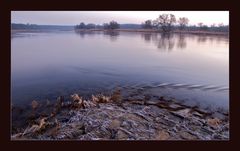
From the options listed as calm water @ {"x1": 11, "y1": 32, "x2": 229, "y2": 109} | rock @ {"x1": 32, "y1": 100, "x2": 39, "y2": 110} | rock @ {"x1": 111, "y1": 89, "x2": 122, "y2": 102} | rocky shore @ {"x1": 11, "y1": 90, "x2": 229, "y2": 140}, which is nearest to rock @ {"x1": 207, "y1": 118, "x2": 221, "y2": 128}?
rocky shore @ {"x1": 11, "y1": 90, "x2": 229, "y2": 140}

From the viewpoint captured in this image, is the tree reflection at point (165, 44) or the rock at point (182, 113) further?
the tree reflection at point (165, 44)

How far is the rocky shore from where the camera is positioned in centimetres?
605

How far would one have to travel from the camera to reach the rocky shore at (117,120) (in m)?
6.05

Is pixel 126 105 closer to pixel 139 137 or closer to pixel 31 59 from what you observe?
pixel 139 137

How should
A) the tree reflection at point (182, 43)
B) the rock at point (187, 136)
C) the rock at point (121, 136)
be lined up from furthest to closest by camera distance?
the tree reflection at point (182, 43) < the rock at point (187, 136) < the rock at point (121, 136)

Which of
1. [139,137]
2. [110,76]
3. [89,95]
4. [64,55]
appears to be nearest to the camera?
[139,137]

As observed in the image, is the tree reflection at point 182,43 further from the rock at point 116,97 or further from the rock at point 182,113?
the rock at point 182,113

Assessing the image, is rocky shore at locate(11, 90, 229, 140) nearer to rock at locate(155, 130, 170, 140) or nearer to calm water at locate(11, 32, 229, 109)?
rock at locate(155, 130, 170, 140)

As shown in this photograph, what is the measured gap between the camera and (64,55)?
60.1ft

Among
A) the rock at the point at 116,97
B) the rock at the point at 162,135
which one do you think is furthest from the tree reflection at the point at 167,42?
the rock at the point at 162,135

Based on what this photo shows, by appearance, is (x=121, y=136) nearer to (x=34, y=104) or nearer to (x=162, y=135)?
(x=162, y=135)

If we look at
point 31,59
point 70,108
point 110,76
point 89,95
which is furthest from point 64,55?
point 70,108

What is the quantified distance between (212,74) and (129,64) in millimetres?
4779

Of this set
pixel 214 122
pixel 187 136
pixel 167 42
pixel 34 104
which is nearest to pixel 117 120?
pixel 187 136
